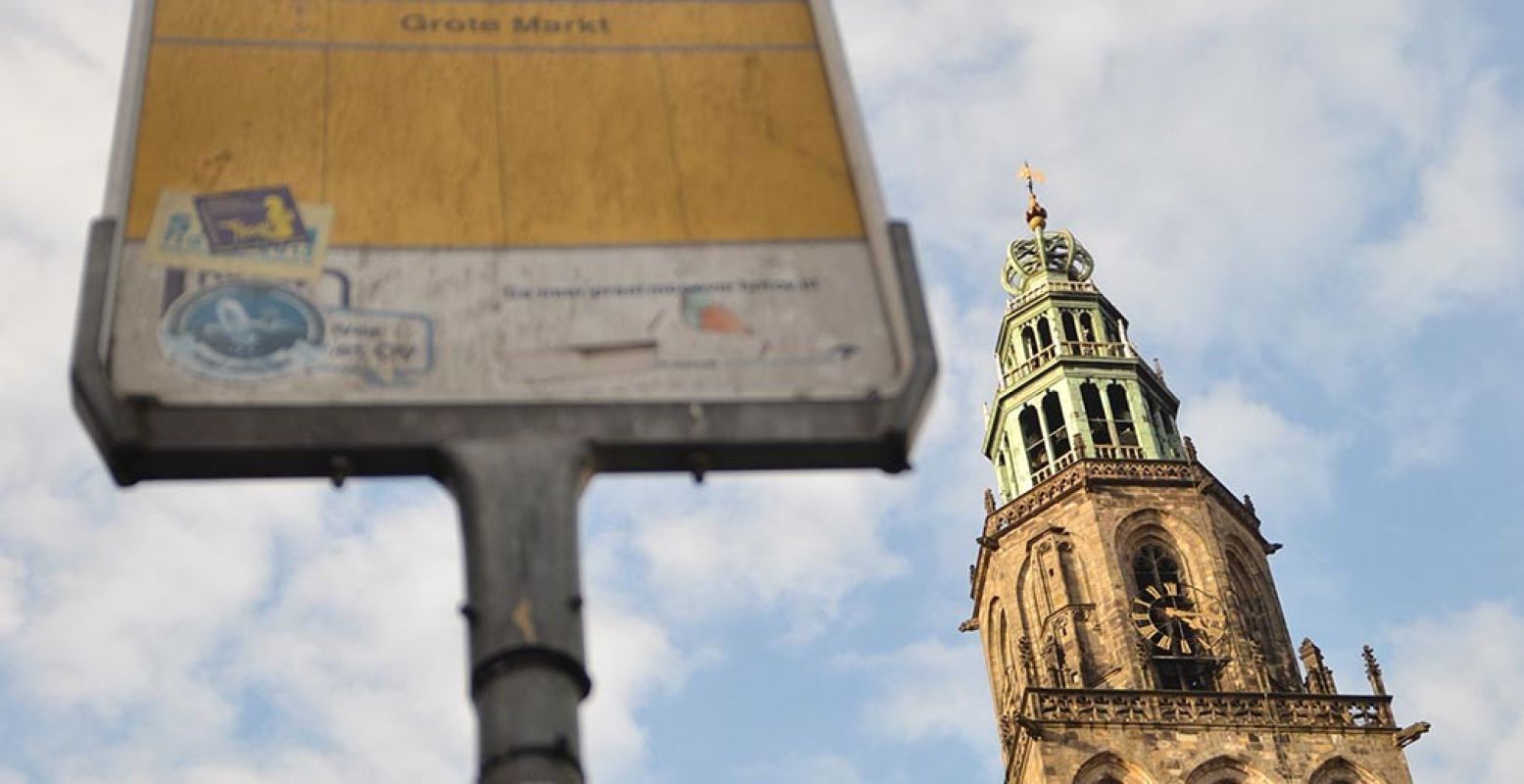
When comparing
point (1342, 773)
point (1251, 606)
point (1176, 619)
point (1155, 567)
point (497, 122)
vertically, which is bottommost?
point (497, 122)

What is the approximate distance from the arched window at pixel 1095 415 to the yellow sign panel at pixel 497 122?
52010 millimetres

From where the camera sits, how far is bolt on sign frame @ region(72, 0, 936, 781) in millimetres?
8180

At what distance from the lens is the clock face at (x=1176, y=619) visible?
54.9 m

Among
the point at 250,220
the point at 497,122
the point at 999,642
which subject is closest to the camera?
the point at 250,220

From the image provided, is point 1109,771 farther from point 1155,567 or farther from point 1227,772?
point 1155,567

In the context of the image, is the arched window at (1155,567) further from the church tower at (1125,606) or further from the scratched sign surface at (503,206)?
the scratched sign surface at (503,206)

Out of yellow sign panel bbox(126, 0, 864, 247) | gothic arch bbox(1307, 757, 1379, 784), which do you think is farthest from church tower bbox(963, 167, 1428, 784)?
yellow sign panel bbox(126, 0, 864, 247)

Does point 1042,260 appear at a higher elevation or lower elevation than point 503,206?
higher

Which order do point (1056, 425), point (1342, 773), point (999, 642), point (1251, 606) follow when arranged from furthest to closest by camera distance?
1. point (1056, 425)
2. point (999, 642)
3. point (1251, 606)
4. point (1342, 773)

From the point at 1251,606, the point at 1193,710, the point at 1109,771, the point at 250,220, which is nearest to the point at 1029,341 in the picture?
the point at 1251,606

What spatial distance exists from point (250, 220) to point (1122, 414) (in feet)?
178

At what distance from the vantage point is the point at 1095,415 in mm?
61594

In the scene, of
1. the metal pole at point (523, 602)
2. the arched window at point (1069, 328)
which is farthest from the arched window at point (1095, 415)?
the metal pole at point (523, 602)

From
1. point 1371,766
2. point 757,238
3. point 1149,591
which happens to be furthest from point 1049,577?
point 757,238
